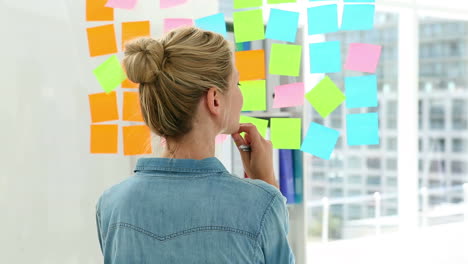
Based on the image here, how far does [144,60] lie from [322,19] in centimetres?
123

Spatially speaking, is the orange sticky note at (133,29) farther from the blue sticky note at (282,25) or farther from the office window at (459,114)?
the office window at (459,114)

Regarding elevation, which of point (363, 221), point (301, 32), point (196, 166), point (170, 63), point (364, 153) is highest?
point (301, 32)

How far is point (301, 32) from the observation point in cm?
210

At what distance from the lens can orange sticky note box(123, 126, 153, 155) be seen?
6.56 feet

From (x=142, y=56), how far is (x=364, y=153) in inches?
198

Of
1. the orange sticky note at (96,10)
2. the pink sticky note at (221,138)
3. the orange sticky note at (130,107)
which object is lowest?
the pink sticky note at (221,138)

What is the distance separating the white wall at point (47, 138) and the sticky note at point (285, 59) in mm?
585

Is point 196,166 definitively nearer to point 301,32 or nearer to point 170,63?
point 170,63

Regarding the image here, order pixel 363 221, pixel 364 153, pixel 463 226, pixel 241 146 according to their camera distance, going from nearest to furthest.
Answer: pixel 241 146 < pixel 463 226 < pixel 363 221 < pixel 364 153

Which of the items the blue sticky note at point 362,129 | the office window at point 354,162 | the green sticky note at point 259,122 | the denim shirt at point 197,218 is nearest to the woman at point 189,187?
the denim shirt at point 197,218

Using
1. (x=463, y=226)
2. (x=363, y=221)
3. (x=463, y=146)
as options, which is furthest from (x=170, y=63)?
(x=463, y=146)

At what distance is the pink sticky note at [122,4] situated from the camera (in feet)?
6.46

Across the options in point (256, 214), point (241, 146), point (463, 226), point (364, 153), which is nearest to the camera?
point (256, 214)

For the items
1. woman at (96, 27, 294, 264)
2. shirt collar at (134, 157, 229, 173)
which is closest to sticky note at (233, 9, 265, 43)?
woman at (96, 27, 294, 264)
